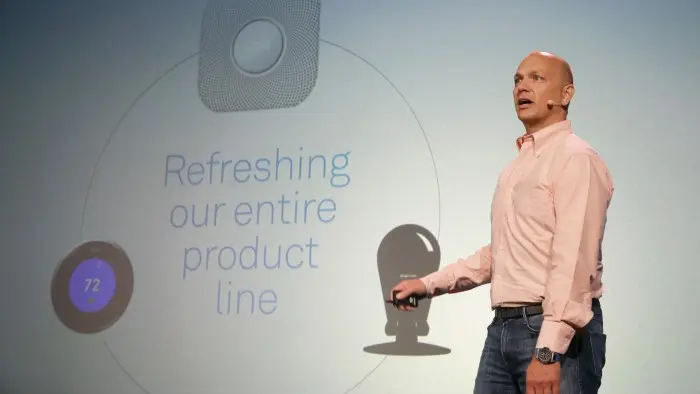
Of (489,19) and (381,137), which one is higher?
(489,19)

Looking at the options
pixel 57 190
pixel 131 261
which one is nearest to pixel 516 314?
pixel 131 261

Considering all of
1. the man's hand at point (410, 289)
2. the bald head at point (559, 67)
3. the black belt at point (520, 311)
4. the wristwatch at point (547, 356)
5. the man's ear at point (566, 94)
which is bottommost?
the wristwatch at point (547, 356)

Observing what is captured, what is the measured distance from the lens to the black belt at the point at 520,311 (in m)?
1.49

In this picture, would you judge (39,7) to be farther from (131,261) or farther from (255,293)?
(255,293)

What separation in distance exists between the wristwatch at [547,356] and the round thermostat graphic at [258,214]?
133 centimetres

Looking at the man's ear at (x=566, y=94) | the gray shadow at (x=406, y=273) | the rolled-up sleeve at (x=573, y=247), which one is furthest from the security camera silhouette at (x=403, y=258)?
the rolled-up sleeve at (x=573, y=247)

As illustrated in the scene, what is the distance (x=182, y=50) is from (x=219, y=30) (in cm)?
18

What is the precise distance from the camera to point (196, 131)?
316 centimetres

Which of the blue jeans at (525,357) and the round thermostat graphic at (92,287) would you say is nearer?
the blue jeans at (525,357)

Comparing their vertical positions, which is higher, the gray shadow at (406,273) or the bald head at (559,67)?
the bald head at (559,67)

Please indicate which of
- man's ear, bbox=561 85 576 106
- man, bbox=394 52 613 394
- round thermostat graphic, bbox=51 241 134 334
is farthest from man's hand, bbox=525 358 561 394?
round thermostat graphic, bbox=51 241 134 334

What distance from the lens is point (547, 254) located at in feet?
4.92

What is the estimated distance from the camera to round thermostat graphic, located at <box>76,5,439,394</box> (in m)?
2.78

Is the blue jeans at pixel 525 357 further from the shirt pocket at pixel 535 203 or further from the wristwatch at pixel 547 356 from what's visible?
the shirt pocket at pixel 535 203
